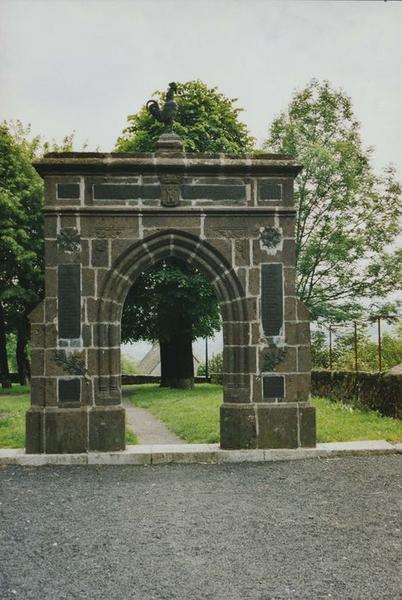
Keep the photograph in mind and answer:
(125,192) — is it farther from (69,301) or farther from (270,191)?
(270,191)

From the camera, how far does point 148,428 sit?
12172 millimetres

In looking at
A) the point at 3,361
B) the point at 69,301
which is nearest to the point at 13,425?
the point at 69,301

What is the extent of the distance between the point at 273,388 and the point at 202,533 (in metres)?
3.79

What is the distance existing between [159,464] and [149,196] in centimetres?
348

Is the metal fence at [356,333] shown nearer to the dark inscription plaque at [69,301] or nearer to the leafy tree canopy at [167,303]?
the leafy tree canopy at [167,303]

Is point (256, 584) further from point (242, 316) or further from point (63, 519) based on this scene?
point (242, 316)

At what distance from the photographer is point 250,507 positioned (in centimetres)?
601

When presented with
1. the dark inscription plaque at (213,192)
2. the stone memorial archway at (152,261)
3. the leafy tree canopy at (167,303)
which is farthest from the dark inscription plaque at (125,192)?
the leafy tree canopy at (167,303)

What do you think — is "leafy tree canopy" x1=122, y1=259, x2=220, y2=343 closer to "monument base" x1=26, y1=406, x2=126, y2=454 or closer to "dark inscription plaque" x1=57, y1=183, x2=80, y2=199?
"dark inscription plaque" x1=57, y1=183, x2=80, y2=199

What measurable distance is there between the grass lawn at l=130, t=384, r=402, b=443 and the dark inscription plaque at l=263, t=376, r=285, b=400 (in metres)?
1.27

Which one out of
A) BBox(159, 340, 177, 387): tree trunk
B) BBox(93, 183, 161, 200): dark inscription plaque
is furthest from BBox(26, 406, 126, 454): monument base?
BBox(159, 340, 177, 387): tree trunk

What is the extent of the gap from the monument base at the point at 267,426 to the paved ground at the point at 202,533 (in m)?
0.81

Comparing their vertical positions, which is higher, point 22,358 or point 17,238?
point 17,238

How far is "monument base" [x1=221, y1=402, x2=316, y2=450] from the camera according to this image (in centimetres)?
867
